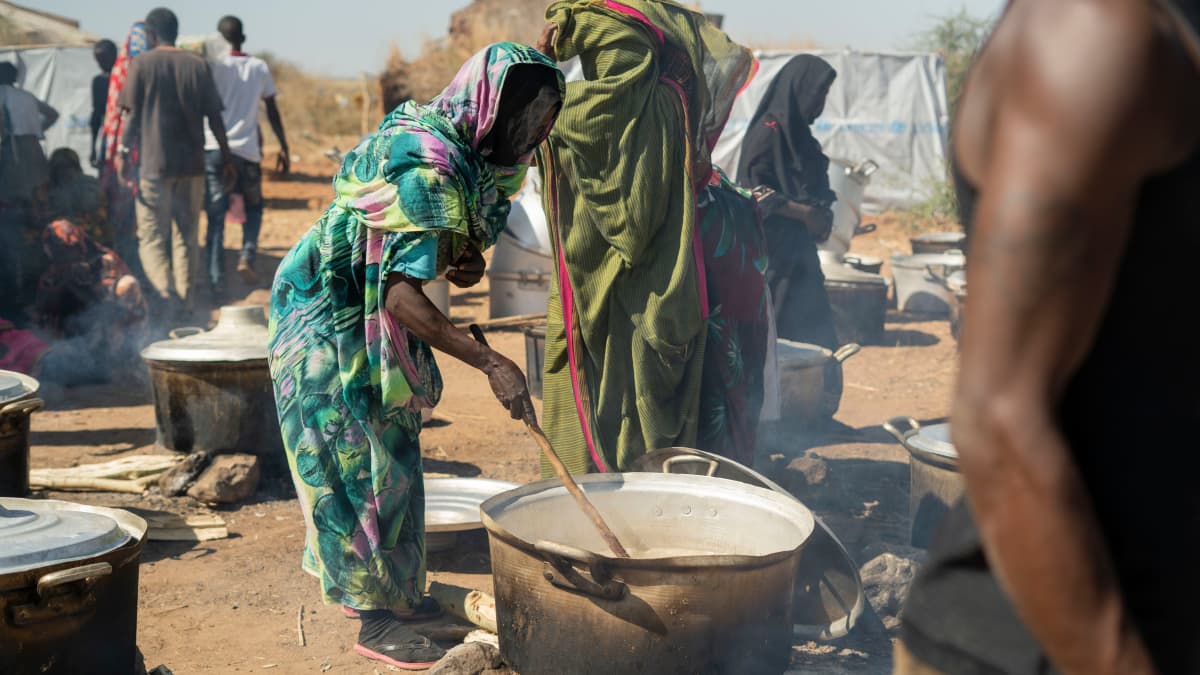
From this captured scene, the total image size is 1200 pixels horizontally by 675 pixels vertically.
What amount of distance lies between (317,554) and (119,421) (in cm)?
372

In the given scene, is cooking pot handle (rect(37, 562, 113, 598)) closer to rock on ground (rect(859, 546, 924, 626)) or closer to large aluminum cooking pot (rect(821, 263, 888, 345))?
rock on ground (rect(859, 546, 924, 626))

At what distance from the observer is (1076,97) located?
0.90m

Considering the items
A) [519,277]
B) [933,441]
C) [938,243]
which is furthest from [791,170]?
[938,243]

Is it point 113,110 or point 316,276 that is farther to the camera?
point 113,110

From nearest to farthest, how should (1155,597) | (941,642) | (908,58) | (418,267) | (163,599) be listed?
(1155,597)
(941,642)
(418,267)
(163,599)
(908,58)

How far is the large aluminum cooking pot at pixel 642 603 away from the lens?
2.61 meters

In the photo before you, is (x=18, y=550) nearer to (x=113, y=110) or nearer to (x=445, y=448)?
(x=445, y=448)

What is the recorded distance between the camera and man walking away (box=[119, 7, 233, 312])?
8.68m

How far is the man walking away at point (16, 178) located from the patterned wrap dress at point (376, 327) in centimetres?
516

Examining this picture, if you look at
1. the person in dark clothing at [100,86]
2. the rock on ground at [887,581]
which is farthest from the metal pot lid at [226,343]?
the person in dark clothing at [100,86]

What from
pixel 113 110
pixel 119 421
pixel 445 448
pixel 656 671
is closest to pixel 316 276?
pixel 656 671

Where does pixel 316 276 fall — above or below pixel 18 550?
above

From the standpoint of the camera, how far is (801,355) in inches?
233

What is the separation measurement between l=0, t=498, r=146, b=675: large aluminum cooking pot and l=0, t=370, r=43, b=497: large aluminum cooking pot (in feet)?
3.09
